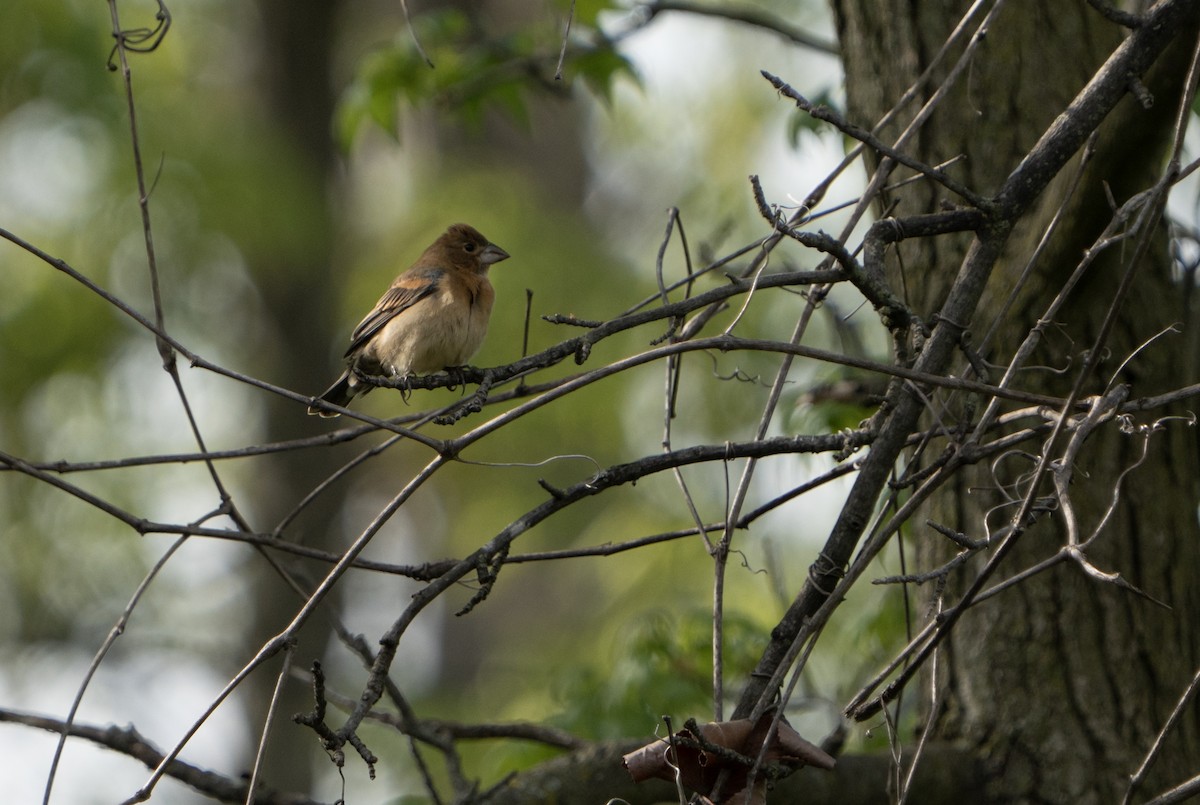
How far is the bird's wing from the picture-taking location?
6211 millimetres

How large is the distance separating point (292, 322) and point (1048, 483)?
30.9 feet

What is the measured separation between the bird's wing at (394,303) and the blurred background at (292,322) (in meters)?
0.81

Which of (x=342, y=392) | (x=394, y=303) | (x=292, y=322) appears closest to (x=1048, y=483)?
(x=394, y=303)

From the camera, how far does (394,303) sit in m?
6.27

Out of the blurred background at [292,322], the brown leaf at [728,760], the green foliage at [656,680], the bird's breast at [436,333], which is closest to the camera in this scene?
the brown leaf at [728,760]

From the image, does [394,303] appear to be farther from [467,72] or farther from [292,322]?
[292,322]

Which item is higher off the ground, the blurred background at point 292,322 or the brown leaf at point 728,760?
the blurred background at point 292,322

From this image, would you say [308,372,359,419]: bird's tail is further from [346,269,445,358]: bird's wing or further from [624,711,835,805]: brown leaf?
[624,711,835,805]: brown leaf

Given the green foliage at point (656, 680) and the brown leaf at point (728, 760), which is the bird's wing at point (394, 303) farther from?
the brown leaf at point (728, 760)

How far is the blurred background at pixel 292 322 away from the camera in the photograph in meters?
10.4

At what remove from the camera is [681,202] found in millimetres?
14609

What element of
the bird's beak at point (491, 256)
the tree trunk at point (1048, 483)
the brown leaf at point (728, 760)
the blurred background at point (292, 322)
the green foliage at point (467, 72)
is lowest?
the brown leaf at point (728, 760)

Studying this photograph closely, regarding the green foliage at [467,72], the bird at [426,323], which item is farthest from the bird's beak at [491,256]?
the green foliage at [467,72]

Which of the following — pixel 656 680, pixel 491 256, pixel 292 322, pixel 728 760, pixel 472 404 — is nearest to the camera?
pixel 728 760
